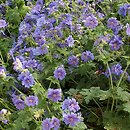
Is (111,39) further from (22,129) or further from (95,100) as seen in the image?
(22,129)

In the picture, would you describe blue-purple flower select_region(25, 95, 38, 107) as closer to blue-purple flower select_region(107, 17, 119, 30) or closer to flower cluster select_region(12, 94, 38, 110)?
flower cluster select_region(12, 94, 38, 110)

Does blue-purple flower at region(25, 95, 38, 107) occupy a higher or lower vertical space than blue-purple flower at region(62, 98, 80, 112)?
higher

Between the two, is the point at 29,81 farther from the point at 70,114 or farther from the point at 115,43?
the point at 115,43

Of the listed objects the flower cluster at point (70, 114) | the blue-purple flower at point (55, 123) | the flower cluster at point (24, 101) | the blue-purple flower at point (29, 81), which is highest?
the blue-purple flower at point (29, 81)

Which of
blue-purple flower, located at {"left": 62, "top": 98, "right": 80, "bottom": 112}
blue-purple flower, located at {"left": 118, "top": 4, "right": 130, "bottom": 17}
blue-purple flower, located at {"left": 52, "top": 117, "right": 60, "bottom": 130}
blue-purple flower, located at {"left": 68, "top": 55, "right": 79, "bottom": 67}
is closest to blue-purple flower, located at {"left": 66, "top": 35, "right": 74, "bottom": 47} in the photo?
blue-purple flower, located at {"left": 68, "top": 55, "right": 79, "bottom": 67}

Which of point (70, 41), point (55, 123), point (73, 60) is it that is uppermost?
point (70, 41)

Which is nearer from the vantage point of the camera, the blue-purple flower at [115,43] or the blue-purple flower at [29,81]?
the blue-purple flower at [29,81]

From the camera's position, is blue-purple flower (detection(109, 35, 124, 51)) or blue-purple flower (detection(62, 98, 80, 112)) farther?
blue-purple flower (detection(109, 35, 124, 51))

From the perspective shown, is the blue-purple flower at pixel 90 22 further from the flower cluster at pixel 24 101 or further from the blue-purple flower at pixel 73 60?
the flower cluster at pixel 24 101

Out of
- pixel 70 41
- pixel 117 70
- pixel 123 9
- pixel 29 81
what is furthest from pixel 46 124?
pixel 123 9

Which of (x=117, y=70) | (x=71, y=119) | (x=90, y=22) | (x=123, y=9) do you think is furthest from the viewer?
(x=123, y=9)

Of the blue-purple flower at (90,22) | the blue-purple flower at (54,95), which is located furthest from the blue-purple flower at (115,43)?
the blue-purple flower at (54,95)

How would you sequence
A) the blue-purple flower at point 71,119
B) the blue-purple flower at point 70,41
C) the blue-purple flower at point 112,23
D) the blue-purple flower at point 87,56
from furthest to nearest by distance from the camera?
the blue-purple flower at point 112,23
the blue-purple flower at point 70,41
the blue-purple flower at point 87,56
the blue-purple flower at point 71,119

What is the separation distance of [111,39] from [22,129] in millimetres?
902
